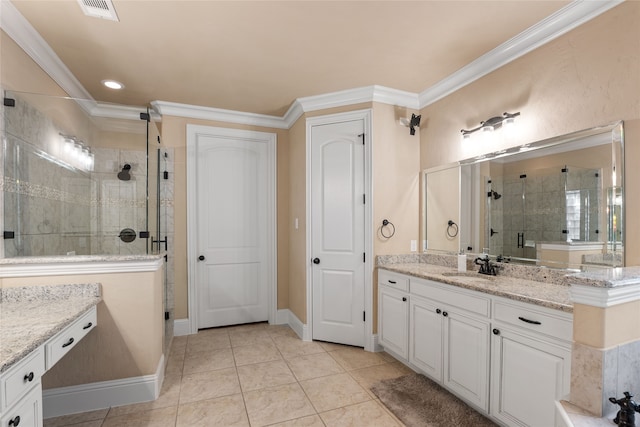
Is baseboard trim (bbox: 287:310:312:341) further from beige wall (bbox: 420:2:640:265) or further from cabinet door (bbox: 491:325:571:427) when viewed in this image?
beige wall (bbox: 420:2:640:265)

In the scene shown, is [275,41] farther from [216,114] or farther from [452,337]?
A: [452,337]

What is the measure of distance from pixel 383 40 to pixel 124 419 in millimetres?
3227

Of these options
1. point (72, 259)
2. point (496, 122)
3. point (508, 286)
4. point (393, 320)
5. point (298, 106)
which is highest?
point (298, 106)

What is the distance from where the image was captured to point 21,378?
1.20 m

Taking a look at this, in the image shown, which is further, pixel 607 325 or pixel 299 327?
pixel 299 327

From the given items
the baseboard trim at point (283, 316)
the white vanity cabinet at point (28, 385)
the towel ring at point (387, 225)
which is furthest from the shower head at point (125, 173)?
the towel ring at point (387, 225)

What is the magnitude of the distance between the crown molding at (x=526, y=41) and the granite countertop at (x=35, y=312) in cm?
330

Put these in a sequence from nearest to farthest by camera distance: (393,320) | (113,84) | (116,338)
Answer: (116,338) → (393,320) → (113,84)

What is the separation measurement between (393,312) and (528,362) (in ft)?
4.04

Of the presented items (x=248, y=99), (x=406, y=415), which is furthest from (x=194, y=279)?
(x=406, y=415)

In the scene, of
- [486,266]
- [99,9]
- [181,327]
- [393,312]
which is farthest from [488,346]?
[99,9]

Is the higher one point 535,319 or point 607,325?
point 607,325

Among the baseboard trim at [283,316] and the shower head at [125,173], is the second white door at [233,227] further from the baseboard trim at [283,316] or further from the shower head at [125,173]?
the shower head at [125,173]

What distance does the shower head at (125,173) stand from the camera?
2.84 m
